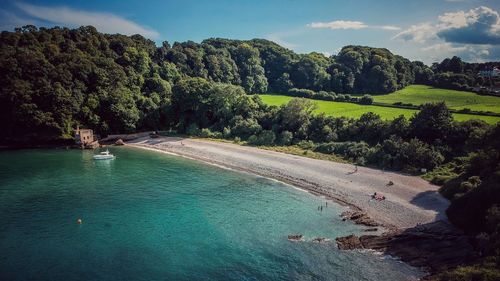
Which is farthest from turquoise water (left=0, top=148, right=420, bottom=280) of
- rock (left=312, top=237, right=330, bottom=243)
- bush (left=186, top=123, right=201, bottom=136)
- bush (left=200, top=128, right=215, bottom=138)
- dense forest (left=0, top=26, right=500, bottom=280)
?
bush (left=186, top=123, right=201, bottom=136)

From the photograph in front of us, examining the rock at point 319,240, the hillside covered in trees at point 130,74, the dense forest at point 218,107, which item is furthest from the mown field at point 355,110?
the rock at point 319,240

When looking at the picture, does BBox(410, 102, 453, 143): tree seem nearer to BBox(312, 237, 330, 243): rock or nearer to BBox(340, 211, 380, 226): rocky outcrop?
BBox(340, 211, 380, 226): rocky outcrop

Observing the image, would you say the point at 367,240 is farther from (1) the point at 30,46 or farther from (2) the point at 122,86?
(1) the point at 30,46

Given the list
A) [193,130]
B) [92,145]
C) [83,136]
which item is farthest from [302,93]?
[83,136]

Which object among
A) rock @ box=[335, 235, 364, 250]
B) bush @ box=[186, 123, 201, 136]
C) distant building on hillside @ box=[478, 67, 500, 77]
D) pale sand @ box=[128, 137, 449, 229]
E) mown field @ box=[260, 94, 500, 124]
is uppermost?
distant building on hillside @ box=[478, 67, 500, 77]

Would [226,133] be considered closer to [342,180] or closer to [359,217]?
[342,180]

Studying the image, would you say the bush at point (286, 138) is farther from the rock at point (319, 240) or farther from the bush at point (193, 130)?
the rock at point (319, 240)
